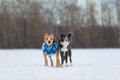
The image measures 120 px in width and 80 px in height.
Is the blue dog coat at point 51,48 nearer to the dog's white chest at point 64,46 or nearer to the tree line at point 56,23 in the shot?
the dog's white chest at point 64,46

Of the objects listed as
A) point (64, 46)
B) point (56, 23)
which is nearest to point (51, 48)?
point (64, 46)

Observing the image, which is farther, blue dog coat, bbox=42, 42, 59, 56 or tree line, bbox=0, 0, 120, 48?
tree line, bbox=0, 0, 120, 48

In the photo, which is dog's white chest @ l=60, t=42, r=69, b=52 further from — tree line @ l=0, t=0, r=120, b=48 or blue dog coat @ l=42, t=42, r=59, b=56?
tree line @ l=0, t=0, r=120, b=48

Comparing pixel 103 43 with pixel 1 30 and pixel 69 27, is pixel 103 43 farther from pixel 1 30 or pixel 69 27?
pixel 1 30

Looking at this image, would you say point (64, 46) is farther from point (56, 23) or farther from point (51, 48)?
point (56, 23)

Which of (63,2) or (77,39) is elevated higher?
(63,2)

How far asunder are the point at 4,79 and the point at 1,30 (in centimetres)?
4116

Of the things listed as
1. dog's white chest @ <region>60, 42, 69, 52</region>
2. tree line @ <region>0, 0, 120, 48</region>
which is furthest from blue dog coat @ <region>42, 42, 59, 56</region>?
tree line @ <region>0, 0, 120, 48</region>

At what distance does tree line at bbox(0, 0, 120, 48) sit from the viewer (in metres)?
48.1

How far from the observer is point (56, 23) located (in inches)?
2013

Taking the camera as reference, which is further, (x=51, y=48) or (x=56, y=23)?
(x=56, y=23)

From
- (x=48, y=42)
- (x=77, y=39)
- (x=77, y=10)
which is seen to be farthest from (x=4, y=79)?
(x=77, y=10)

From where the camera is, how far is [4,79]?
24.8ft

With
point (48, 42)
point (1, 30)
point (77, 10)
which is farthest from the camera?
point (77, 10)
